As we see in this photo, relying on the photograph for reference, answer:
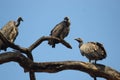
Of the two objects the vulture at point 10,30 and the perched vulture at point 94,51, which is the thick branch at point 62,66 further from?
the vulture at point 10,30

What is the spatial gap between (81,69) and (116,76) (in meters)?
0.93

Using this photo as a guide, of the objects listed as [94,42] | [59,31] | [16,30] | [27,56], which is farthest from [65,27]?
[27,56]

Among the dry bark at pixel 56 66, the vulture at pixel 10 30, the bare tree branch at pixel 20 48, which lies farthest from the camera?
the vulture at pixel 10 30

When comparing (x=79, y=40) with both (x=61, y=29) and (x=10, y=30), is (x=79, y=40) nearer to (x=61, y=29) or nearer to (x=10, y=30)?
(x=61, y=29)

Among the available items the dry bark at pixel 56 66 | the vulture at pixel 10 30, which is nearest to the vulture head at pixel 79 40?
the vulture at pixel 10 30

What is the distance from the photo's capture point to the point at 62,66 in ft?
28.5

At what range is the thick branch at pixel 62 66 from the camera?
28.2 feet

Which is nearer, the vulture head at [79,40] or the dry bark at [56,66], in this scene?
the dry bark at [56,66]

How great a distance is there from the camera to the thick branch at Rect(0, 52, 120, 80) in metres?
8.60

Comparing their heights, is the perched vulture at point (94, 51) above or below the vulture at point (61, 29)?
below

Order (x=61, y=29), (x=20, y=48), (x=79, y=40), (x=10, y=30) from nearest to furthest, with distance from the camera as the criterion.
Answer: (x=20, y=48) < (x=10, y=30) < (x=79, y=40) < (x=61, y=29)

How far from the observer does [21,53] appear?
8.80 m

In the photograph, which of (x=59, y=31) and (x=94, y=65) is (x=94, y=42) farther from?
(x=59, y=31)

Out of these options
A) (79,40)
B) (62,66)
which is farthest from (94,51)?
(79,40)
